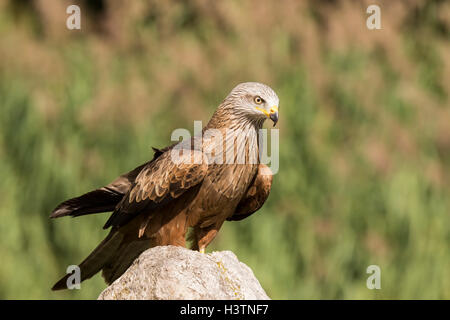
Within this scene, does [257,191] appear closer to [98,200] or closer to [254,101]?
[254,101]

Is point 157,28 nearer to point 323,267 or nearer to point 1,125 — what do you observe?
point 1,125

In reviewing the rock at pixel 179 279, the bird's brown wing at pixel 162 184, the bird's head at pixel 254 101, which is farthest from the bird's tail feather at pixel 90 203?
the bird's head at pixel 254 101

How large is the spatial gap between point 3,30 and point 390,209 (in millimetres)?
5349

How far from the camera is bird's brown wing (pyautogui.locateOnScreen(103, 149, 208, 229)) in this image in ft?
13.6

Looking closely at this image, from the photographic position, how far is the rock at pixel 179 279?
3.75m

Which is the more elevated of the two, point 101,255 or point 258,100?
point 258,100

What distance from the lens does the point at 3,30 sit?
8.81 meters

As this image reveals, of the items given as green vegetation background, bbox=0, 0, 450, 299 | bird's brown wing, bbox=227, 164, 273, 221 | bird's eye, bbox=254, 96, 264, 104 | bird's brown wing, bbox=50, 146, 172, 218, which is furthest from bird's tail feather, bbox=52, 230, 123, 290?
green vegetation background, bbox=0, 0, 450, 299

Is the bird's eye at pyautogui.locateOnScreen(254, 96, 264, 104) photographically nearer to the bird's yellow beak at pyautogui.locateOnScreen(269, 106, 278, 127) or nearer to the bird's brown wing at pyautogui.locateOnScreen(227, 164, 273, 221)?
the bird's yellow beak at pyautogui.locateOnScreen(269, 106, 278, 127)

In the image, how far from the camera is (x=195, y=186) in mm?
4203

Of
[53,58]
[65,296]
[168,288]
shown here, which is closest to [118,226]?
[168,288]

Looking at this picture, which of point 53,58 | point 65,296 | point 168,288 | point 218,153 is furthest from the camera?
point 53,58

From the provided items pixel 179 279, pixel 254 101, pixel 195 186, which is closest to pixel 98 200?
pixel 195 186

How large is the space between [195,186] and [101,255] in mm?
838
